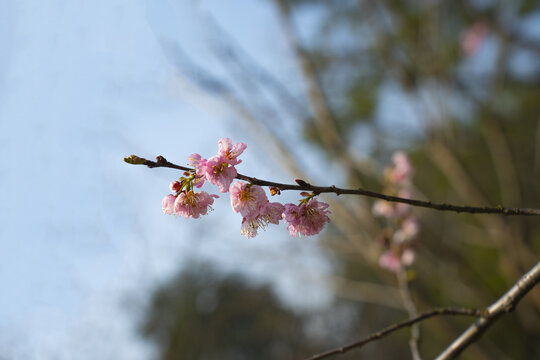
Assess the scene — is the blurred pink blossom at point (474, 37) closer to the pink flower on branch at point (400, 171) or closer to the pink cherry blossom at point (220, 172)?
the pink flower on branch at point (400, 171)

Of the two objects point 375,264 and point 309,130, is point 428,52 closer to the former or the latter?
point 309,130

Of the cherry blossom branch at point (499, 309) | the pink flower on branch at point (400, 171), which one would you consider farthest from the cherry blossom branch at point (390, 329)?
the pink flower on branch at point (400, 171)

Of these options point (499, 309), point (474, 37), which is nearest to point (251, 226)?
point (499, 309)

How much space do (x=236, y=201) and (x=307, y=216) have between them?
0.14m

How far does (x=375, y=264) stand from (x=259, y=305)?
2.76 m

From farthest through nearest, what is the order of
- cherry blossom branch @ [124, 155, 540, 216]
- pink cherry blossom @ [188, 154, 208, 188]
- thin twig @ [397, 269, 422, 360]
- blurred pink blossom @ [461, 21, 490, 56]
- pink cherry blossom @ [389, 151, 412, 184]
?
blurred pink blossom @ [461, 21, 490, 56]
pink cherry blossom @ [389, 151, 412, 184]
thin twig @ [397, 269, 422, 360]
pink cherry blossom @ [188, 154, 208, 188]
cherry blossom branch @ [124, 155, 540, 216]

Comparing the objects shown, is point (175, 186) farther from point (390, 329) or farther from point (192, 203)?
point (390, 329)

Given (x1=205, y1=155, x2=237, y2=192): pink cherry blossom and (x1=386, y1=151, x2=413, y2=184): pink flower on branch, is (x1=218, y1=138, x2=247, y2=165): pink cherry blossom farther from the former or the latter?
(x1=386, y1=151, x2=413, y2=184): pink flower on branch

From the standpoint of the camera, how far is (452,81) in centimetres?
305

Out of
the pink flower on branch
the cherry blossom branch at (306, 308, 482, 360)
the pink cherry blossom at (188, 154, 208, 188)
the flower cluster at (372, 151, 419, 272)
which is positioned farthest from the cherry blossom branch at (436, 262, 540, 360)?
the pink flower on branch

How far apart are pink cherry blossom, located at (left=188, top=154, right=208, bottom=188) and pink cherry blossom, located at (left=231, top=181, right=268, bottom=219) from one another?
6 centimetres

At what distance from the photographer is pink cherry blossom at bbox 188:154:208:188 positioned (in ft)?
2.28

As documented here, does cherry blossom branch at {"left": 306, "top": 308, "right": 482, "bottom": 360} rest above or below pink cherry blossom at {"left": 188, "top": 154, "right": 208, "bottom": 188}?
below

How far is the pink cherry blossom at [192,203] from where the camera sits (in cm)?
74
